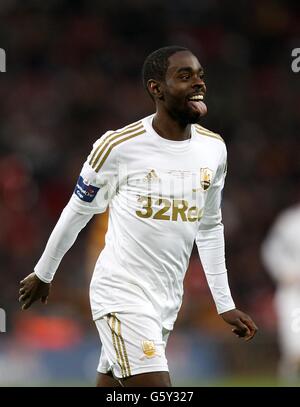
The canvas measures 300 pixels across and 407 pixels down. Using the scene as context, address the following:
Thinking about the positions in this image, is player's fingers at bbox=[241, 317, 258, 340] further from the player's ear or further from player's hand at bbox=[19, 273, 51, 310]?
the player's ear

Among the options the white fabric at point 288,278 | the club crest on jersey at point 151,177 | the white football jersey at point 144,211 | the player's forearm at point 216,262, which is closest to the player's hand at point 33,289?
the white football jersey at point 144,211

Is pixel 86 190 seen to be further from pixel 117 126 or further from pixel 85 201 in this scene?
pixel 117 126

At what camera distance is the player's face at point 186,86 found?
17.5 feet

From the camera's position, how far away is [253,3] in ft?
59.9

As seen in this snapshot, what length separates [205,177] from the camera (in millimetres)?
5523

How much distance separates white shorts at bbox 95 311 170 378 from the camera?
519 cm

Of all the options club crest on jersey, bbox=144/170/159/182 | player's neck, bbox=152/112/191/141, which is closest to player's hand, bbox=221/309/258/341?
club crest on jersey, bbox=144/170/159/182

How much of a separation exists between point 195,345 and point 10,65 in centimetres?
662

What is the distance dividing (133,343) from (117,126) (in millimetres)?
10157

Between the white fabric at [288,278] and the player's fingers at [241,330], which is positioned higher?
the player's fingers at [241,330]

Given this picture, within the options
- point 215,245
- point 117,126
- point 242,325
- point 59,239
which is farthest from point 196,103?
point 117,126

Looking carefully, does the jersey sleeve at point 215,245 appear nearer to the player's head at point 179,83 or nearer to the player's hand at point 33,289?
the player's head at point 179,83

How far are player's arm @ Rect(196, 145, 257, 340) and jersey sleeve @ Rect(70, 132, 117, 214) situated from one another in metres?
0.57

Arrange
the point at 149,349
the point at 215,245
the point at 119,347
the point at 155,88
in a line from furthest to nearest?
the point at 215,245 → the point at 155,88 → the point at 119,347 → the point at 149,349
